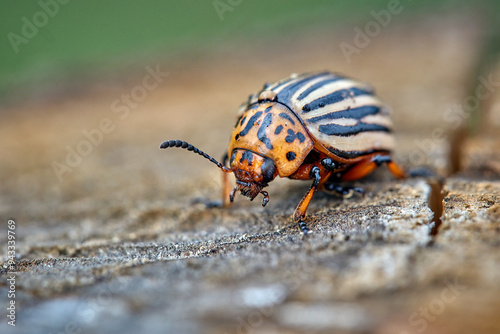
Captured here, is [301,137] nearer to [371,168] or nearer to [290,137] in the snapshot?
[290,137]

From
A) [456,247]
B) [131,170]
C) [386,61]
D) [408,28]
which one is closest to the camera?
[456,247]

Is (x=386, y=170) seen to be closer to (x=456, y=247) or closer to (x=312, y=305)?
(x=456, y=247)

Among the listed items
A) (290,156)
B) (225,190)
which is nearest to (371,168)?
(290,156)

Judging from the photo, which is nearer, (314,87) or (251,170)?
(251,170)

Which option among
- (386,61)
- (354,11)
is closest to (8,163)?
(386,61)

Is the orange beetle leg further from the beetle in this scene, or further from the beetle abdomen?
the beetle abdomen

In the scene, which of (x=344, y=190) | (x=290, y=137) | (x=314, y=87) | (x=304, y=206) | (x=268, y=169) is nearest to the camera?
(x=304, y=206)

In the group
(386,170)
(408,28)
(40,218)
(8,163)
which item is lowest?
(386,170)
